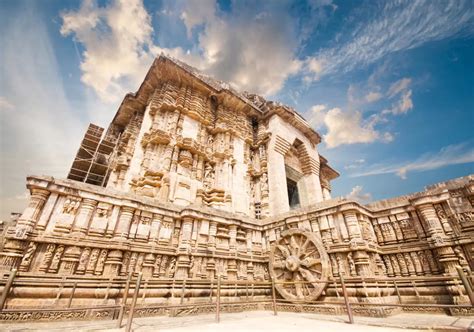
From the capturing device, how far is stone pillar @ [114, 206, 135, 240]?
6.45m

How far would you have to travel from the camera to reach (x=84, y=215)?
6.20 m

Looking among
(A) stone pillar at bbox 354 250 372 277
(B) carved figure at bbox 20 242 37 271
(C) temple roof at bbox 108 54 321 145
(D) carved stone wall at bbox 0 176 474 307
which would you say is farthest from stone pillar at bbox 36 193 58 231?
(C) temple roof at bbox 108 54 321 145

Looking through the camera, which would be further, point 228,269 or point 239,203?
point 239,203

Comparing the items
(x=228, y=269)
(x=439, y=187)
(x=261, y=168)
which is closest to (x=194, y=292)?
(x=228, y=269)

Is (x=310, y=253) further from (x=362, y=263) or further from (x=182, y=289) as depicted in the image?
(x=182, y=289)

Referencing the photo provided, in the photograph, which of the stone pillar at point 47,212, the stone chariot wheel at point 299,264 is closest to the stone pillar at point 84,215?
the stone pillar at point 47,212

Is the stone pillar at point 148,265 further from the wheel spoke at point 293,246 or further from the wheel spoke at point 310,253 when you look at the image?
the wheel spoke at point 310,253

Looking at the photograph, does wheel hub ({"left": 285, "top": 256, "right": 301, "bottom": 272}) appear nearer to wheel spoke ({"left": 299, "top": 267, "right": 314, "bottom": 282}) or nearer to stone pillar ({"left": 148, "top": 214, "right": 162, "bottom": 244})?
wheel spoke ({"left": 299, "top": 267, "right": 314, "bottom": 282})

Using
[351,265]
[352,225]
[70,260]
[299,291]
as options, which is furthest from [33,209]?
[352,225]

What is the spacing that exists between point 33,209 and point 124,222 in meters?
2.21

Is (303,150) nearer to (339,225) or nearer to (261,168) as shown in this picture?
(261,168)

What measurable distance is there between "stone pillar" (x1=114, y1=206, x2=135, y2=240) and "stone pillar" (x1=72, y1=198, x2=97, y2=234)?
80 centimetres

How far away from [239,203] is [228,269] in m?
5.48

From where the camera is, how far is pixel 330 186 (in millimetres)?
25234
